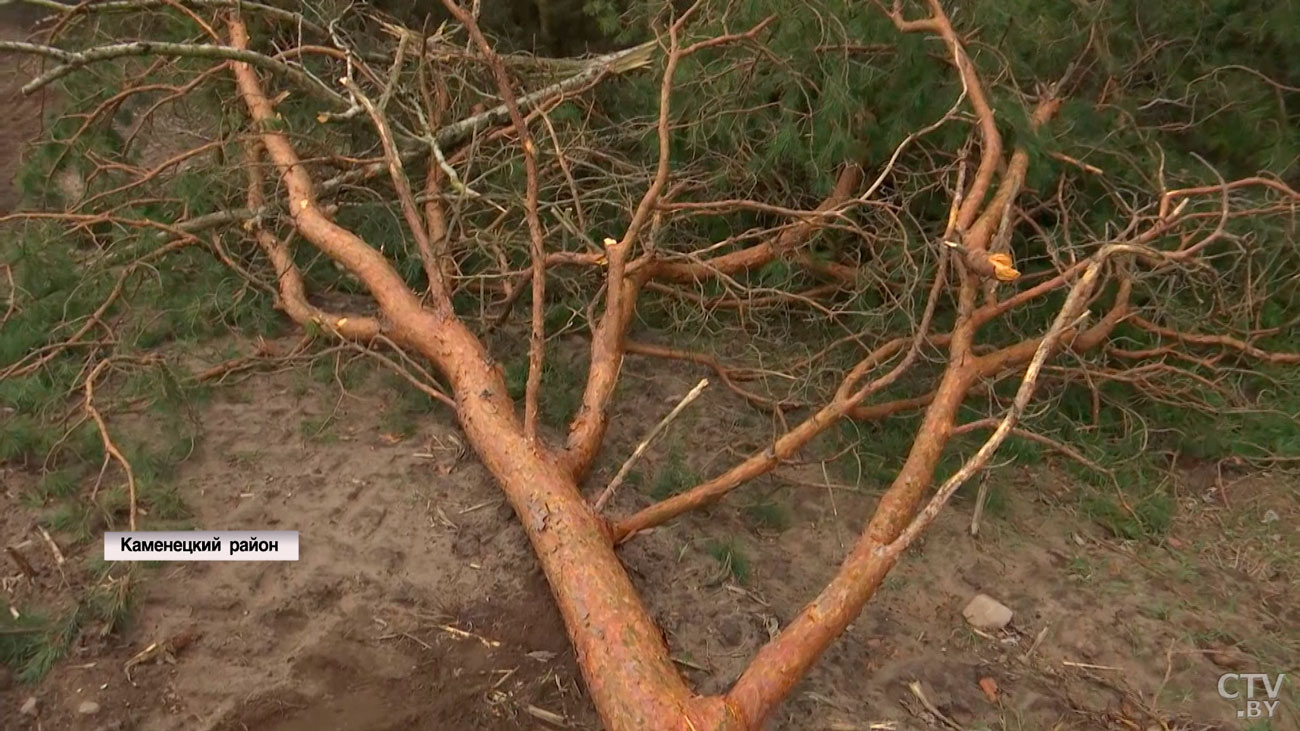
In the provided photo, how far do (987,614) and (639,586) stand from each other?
958 millimetres

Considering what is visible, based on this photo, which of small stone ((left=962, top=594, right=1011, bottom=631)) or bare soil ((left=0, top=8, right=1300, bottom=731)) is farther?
small stone ((left=962, top=594, right=1011, bottom=631))

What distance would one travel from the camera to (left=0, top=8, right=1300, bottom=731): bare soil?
2.18 m

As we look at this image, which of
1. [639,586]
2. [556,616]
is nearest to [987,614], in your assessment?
[639,586]

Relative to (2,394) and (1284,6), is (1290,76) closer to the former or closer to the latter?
(1284,6)

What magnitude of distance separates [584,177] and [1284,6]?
102 inches

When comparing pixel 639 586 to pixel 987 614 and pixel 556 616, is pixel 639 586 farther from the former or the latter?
pixel 987 614

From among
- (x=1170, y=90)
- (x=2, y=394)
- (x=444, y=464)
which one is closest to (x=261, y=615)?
(x=444, y=464)

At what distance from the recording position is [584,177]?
12.6 feet

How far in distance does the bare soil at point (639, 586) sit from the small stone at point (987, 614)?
34 millimetres

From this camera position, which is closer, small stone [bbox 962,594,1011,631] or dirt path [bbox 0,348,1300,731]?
dirt path [bbox 0,348,1300,731]

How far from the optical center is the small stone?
2.53 m

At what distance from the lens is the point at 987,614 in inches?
100

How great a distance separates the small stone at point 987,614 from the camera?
253cm

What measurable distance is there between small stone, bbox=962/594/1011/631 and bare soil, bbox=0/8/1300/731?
34 millimetres
